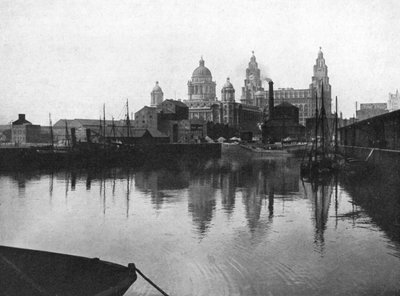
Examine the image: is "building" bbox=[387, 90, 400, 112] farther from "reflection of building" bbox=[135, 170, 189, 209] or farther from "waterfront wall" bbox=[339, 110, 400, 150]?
"reflection of building" bbox=[135, 170, 189, 209]

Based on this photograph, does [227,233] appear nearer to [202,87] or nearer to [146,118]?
[146,118]

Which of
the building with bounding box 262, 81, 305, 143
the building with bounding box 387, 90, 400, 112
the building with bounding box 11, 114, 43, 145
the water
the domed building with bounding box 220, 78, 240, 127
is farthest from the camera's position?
the domed building with bounding box 220, 78, 240, 127

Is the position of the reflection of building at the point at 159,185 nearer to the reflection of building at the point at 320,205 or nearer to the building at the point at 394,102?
the reflection of building at the point at 320,205

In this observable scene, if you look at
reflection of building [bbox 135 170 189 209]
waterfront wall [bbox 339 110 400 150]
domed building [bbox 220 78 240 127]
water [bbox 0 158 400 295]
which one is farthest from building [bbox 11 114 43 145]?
water [bbox 0 158 400 295]

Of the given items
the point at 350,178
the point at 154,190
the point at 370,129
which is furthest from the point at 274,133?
the point at 154,190

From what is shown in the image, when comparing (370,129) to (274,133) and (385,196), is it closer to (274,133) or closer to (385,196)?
(385,196)

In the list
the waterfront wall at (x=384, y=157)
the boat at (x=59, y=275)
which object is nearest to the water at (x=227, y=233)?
the waterfront wall at (x=384, y=157)
